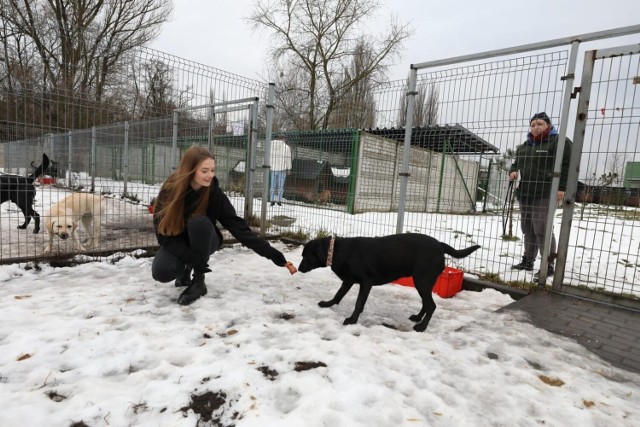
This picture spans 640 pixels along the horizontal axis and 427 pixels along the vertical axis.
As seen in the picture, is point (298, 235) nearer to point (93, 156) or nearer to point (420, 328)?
point (420, 328)

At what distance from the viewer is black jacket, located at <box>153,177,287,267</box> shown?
319cm

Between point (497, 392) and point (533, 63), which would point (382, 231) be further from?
point (497, 392)

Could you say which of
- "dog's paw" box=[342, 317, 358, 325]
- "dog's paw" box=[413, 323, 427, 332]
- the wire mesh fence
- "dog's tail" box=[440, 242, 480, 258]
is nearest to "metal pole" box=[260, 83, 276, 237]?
the wire mesh fence

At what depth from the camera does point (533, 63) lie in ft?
12.3

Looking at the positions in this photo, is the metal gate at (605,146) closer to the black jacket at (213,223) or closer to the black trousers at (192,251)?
the black jacket at (213,223)

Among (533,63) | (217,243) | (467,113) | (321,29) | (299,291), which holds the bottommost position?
(299,291)

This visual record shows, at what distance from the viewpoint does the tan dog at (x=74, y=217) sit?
4402mm

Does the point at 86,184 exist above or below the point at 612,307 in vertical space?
above

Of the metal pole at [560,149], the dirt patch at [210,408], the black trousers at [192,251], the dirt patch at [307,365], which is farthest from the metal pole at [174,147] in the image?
the metal pole at [560,149]

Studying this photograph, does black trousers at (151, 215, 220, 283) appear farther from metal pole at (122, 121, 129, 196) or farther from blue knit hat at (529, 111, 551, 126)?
metal pole at (122, 121, 129, 196)

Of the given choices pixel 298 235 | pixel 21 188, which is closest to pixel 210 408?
pixel 298 235

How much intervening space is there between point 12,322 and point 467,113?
4634 mm

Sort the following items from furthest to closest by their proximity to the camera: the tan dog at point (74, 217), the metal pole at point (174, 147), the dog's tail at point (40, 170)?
the metal pole at point (174, 147) < the dog's tail at point (40, 170) < the tan dog at point (74, 217)

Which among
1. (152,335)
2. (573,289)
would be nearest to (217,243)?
(152,335)
